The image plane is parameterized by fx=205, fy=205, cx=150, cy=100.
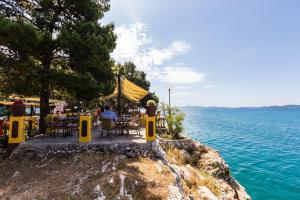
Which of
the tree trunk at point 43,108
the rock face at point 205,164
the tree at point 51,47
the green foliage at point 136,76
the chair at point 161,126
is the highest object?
the green foliage at point 136,76

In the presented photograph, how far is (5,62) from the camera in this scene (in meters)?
10.5

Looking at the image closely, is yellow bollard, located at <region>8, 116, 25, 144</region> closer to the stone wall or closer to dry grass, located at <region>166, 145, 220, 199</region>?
the stone wall

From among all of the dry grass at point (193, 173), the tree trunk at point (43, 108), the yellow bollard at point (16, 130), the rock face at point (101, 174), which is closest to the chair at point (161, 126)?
the dry grass at point (193, 173)

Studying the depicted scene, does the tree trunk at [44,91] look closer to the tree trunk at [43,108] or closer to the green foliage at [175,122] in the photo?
the tree trunk at [43,108]

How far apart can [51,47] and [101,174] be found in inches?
290

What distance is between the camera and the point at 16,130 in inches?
343

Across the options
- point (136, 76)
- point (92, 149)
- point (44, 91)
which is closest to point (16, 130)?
point (44, 91)

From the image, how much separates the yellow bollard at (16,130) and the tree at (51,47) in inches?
92.0

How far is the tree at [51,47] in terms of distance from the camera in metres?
9.95

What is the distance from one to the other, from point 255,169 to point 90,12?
1689 centimetres

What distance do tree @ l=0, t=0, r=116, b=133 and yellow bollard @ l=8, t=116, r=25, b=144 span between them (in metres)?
2.34

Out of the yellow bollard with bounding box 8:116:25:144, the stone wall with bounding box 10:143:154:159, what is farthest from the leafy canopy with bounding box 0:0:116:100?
the stone wall with bounding box 10:143:154:159

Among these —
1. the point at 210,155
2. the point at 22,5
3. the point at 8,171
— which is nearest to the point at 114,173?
the point at 8,171

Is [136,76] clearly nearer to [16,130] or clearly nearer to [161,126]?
[161,126]
